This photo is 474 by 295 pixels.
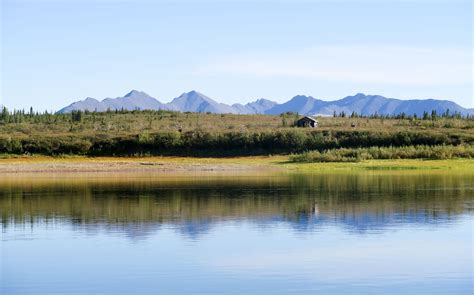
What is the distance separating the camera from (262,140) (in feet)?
290

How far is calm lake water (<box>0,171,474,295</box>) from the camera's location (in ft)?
59.9

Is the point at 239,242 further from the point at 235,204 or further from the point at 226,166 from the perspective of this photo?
the point at 226,166

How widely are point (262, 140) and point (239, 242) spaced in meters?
64.6

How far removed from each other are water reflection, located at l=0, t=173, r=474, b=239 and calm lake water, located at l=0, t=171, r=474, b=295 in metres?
0.06

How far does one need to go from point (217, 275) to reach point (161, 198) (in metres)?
19.5

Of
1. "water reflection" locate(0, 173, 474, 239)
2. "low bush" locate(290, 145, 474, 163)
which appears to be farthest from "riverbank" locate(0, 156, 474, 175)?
"water reflection" locate(0, 173, 474, 239)

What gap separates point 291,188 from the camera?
145 feet

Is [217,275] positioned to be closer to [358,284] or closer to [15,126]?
[358,284]

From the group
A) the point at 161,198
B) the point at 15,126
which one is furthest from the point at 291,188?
the point at 15,126

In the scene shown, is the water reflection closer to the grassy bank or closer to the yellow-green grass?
the grassy bank

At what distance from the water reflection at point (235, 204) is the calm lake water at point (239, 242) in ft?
0.20

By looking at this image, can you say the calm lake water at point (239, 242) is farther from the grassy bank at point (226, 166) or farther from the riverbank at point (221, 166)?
the riverbank at point (221, 166)

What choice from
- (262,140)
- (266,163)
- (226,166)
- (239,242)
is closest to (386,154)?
(266,163)

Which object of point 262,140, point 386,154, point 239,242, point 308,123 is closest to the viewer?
point 239,242
